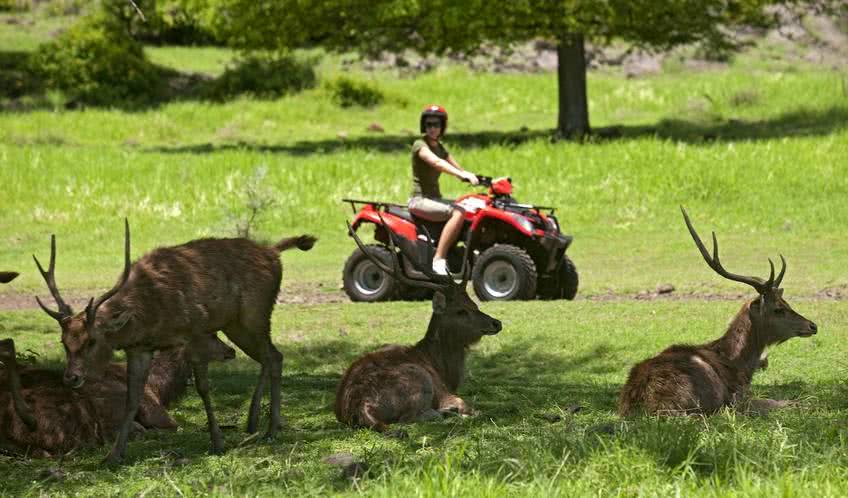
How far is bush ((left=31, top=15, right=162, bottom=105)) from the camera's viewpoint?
3419 cm

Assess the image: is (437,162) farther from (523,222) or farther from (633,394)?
(633,394)

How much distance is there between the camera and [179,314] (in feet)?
27.9

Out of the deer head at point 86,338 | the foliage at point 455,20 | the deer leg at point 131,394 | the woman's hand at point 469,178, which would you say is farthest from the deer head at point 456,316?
the foliage at point 455,20

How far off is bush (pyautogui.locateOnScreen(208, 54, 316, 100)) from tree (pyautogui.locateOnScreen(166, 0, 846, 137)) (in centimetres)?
479

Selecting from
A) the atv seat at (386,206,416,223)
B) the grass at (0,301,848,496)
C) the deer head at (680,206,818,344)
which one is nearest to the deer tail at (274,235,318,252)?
the grass at (0,301,848,496)

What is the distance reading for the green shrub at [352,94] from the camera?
110ft

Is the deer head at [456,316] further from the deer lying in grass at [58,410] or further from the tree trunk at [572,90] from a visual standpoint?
the tree trunk at [572,90]

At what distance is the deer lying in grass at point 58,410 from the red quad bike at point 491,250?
616cm

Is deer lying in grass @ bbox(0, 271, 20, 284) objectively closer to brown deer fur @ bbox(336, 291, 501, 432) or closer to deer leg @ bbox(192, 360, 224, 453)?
deer leg @ bbox(192, 360, 224, 453)

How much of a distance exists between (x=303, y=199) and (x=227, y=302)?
14.3 metres

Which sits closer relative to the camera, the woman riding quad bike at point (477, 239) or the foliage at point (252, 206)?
the woman riding quad bike at point (477, 239)

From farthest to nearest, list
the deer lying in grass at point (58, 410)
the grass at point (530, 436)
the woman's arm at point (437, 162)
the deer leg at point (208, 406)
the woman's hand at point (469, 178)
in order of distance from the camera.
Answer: the woman's arm at point (437, 162) < the woman's hand at point (469, 178) < the deer lying in grass at point (58, 410) < the deer leg at point (208, 406) < the grass at point (530, 436)

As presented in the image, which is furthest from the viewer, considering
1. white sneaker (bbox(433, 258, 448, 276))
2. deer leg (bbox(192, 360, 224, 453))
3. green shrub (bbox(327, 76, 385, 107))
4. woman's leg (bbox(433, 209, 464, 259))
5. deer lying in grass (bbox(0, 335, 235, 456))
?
green shrub (bbox(327, 76, 385, 107))

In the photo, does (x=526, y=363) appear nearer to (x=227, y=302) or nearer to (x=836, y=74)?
(x=227, y=302)
